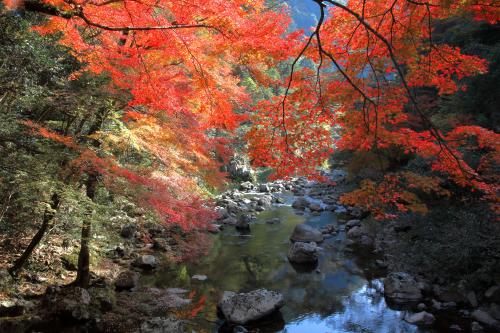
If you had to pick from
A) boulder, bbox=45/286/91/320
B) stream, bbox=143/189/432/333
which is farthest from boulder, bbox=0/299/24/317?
stream, bbox=143/189/432/333

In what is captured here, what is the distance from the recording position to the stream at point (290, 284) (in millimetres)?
7301

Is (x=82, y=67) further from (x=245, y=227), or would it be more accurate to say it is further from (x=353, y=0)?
(x=245, y=227)

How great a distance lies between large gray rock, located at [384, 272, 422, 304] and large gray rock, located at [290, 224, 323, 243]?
13.2 ft

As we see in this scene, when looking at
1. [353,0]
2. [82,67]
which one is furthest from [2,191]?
[353,0]

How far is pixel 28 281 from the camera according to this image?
7324 millimetres

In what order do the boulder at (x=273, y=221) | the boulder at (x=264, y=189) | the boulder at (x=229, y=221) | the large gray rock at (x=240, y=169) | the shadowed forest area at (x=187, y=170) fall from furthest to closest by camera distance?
the large gray rock at (x=240, y=169), the boulder at (x=264, y=189), the boulder at (x=273, y=221), the boulder at (x=229, y=221), the shadowed forest area at (x=187, y=170)

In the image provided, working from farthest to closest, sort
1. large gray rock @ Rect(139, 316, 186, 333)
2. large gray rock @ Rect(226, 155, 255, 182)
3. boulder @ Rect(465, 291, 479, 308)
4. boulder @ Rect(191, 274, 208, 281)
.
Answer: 1. large gray rock @ Rect(226, 155, 255, 182)
2. boulder @ Rect(191, 274, 208, 281)
3. boulder @ Rect(465, 291, 479, 308)
4. large gray rock @ Rect(139, 316, 186, 333)

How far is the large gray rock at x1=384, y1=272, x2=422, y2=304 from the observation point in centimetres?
804

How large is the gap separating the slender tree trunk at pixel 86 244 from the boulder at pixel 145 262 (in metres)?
2.04

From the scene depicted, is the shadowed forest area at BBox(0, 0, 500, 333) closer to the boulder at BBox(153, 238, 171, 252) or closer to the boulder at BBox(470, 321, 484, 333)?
the boulder at BBox(470, 321, 484, 333)

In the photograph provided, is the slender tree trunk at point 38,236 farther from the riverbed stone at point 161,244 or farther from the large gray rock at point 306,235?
the large gray rock at point 306,235

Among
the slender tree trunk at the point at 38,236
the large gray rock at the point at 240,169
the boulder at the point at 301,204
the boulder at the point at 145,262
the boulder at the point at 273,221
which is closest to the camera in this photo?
the slender tree trunk at the point at 38,236

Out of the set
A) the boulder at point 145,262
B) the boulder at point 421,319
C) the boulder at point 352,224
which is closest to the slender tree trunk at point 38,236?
the boulder at point 145,262

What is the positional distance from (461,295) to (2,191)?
9371 mm
